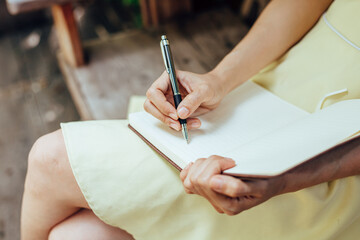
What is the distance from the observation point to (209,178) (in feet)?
1.97

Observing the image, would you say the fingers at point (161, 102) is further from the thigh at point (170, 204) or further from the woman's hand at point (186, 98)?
the thigh at point (170, 204)

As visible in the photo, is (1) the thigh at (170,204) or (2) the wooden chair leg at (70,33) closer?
(1) the thigh at (170,204)

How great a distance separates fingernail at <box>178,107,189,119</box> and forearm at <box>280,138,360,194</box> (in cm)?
26

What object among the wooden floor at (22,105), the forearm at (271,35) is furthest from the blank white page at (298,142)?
the wooden floor at (22,105)

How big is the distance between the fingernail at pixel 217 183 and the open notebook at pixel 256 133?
27mm

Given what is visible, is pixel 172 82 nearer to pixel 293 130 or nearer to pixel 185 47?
pixel 293 130

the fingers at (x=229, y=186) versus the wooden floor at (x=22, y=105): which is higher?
the fingers at (x=229, y=186)

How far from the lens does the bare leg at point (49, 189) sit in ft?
2.60

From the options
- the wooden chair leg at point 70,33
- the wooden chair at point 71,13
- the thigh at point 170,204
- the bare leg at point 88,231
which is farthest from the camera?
the wooden chair leg at point 70,33

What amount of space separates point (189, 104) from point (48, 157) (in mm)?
350

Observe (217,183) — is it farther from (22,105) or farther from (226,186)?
(22,105)

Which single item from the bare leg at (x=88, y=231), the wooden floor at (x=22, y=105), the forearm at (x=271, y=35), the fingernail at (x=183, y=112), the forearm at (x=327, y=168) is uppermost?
the forearm at (x=271, y=35)

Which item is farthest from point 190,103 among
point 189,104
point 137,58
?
point 137,58

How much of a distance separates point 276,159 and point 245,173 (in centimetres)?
7
